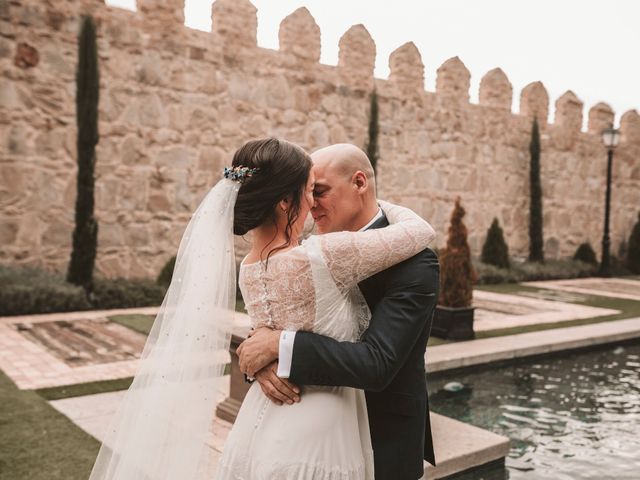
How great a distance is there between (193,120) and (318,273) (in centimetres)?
863

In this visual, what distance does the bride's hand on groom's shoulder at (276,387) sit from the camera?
183 centimetres

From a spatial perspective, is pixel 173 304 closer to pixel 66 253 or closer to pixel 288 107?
pixel 66 253

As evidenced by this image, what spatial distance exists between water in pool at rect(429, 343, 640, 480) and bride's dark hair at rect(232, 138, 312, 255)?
2.83m

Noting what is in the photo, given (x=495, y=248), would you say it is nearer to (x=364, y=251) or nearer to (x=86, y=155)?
(x=86, y=155)

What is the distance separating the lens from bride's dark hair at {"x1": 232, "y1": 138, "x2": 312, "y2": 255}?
1.85 metres

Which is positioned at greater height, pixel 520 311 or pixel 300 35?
pixel 300 35

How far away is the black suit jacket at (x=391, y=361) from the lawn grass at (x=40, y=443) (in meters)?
2.15

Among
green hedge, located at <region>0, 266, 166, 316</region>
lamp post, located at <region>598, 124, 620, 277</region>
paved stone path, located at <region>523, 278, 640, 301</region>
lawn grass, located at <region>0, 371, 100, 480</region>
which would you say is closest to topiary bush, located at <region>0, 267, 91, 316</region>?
green hedge, located at <region>0, 266, 166, 316</region>

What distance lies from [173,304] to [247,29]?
8.98 m

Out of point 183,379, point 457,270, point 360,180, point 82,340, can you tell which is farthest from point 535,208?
point 183,379

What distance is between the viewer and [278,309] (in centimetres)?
186

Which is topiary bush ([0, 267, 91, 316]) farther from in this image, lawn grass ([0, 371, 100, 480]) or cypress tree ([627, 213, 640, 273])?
cypress tree ([627, 213, 640, 273])

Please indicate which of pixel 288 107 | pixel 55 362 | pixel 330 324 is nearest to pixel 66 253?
pixel 55 362

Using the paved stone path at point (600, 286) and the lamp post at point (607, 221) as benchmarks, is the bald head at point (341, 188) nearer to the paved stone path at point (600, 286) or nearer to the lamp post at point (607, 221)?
the paved stone path at point (600, 286)
